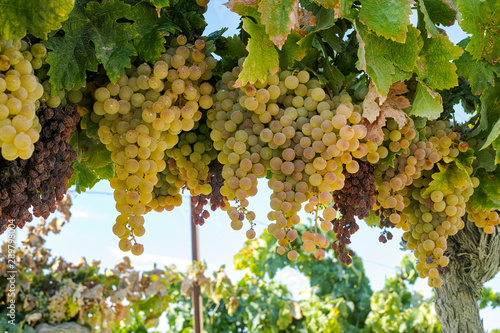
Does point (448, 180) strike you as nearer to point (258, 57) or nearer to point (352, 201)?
point (352, 201)

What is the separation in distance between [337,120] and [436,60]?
30cm

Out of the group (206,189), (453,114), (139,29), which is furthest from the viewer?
(453,114)

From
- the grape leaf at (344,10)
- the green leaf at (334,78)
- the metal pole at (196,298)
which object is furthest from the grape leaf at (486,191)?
the metal pole at (196,298)

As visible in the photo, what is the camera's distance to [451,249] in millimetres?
1508

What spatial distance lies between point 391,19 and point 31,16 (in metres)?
0.58

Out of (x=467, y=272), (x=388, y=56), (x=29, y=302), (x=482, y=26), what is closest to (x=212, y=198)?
(x=388, y=56)

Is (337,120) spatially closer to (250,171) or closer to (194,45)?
(250,171)

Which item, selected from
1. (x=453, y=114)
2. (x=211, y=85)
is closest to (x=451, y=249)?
(x=453, y=114)

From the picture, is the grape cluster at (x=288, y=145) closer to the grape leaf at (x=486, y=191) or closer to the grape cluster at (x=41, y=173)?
the grape cluster at (x=41, y=173)

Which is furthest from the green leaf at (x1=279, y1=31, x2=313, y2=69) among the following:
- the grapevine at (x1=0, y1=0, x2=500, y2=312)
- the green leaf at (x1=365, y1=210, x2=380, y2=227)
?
the green leaf at (x1=365, y1=210, x2=380, y2=227)

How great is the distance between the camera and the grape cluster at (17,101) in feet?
2.29

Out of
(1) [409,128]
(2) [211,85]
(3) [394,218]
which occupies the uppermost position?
(2) [211,85]

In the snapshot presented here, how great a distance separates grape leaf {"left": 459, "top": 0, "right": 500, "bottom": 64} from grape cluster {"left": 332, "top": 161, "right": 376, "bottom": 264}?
353 mm

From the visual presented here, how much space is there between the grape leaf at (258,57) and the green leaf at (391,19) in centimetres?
17
